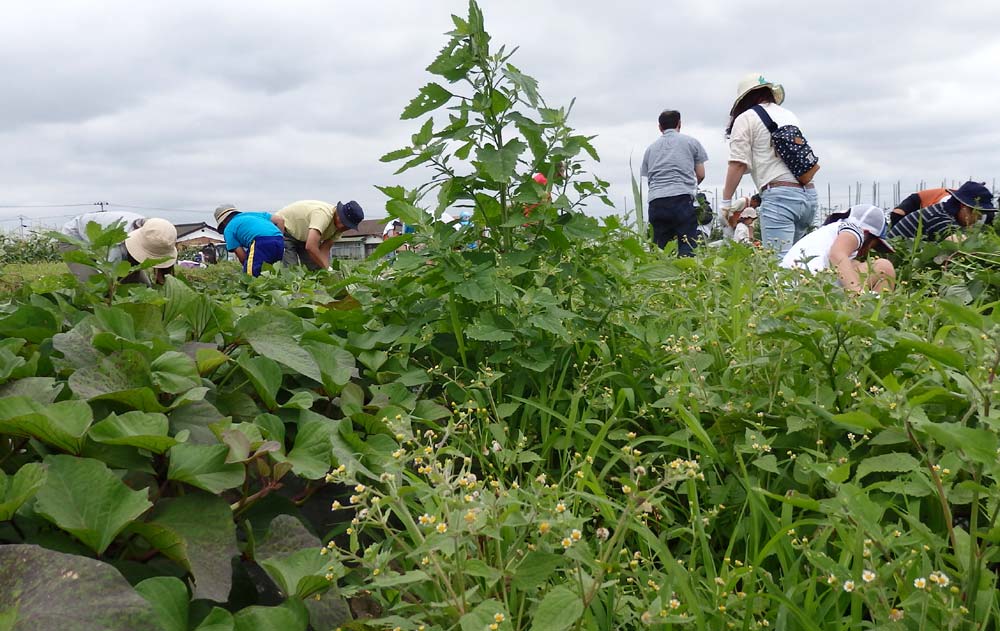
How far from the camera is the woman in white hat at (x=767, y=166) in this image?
200 inches

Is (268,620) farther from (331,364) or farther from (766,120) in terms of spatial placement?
(766,120)

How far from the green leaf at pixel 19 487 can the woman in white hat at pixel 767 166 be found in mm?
4732

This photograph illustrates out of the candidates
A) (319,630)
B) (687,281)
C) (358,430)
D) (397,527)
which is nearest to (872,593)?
(319,630)

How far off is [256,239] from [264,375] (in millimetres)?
5862

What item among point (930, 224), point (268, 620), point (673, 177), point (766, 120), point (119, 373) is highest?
point (766, 120)

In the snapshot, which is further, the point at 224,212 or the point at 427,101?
the point at 224,212

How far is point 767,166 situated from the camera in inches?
202

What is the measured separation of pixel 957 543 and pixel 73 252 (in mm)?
2074

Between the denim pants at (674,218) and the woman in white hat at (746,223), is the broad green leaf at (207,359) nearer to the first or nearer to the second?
the denim pants at (674,218)

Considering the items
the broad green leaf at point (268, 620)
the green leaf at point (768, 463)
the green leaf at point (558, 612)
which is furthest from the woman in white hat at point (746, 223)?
the broad green leaf at point (268, 620)

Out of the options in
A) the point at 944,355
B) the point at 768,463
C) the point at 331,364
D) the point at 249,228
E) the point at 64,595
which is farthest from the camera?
the point at 249,228

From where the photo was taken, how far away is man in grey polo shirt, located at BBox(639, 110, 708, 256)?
6.50m

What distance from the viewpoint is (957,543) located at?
4.49ft

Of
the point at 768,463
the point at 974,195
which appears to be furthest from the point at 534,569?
the point at 974,195
